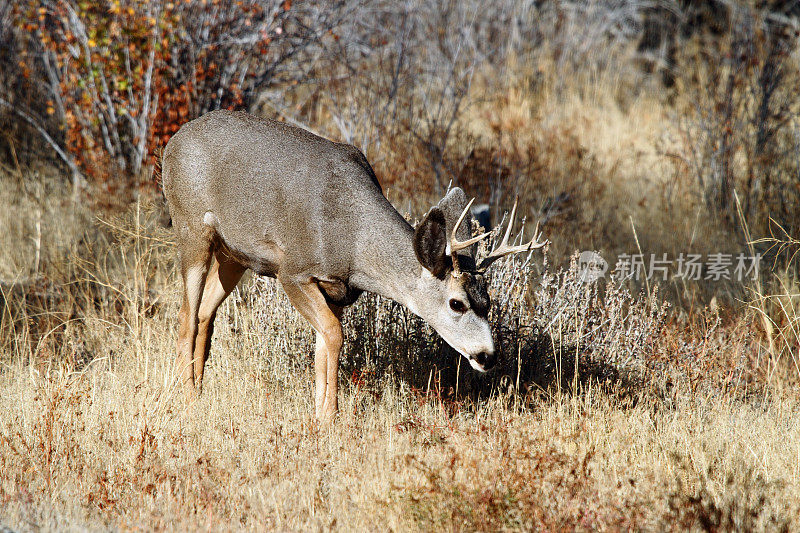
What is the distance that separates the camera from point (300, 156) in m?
5.48

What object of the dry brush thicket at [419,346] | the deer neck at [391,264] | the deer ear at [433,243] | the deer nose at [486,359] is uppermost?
the deer ear at [433,243]

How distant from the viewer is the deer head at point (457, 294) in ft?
16.3

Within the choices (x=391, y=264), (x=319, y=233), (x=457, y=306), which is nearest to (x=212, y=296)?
(x=319, y=233)

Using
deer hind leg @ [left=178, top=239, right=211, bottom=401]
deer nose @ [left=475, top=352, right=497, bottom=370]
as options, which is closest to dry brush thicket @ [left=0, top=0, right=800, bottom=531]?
deer hind leg @ [left=178, top=239, right=211, bottom=401]

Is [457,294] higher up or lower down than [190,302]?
higher up

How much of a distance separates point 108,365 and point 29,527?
2.84 metres

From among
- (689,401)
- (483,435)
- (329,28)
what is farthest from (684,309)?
(329,28)

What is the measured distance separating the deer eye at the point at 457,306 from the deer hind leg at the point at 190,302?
5.89 ft

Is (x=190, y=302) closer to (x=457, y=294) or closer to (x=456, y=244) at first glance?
(x=457, y=294)

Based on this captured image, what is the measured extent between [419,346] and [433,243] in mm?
1609

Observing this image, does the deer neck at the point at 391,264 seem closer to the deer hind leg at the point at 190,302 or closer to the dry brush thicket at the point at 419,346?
the dry brush thicket at the point at 419,346

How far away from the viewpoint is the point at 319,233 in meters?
5.19

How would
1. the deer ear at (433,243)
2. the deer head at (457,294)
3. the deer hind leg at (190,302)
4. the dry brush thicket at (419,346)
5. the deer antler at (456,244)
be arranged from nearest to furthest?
the dry brush thicket at (419,346) < the deer antler at (456,244) < the deer ear at (433,243) < the deer head at (457,294) < the deer hind leg at (190,302)

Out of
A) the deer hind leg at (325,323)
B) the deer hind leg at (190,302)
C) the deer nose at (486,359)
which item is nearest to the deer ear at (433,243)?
the deer nose at (486,359)
